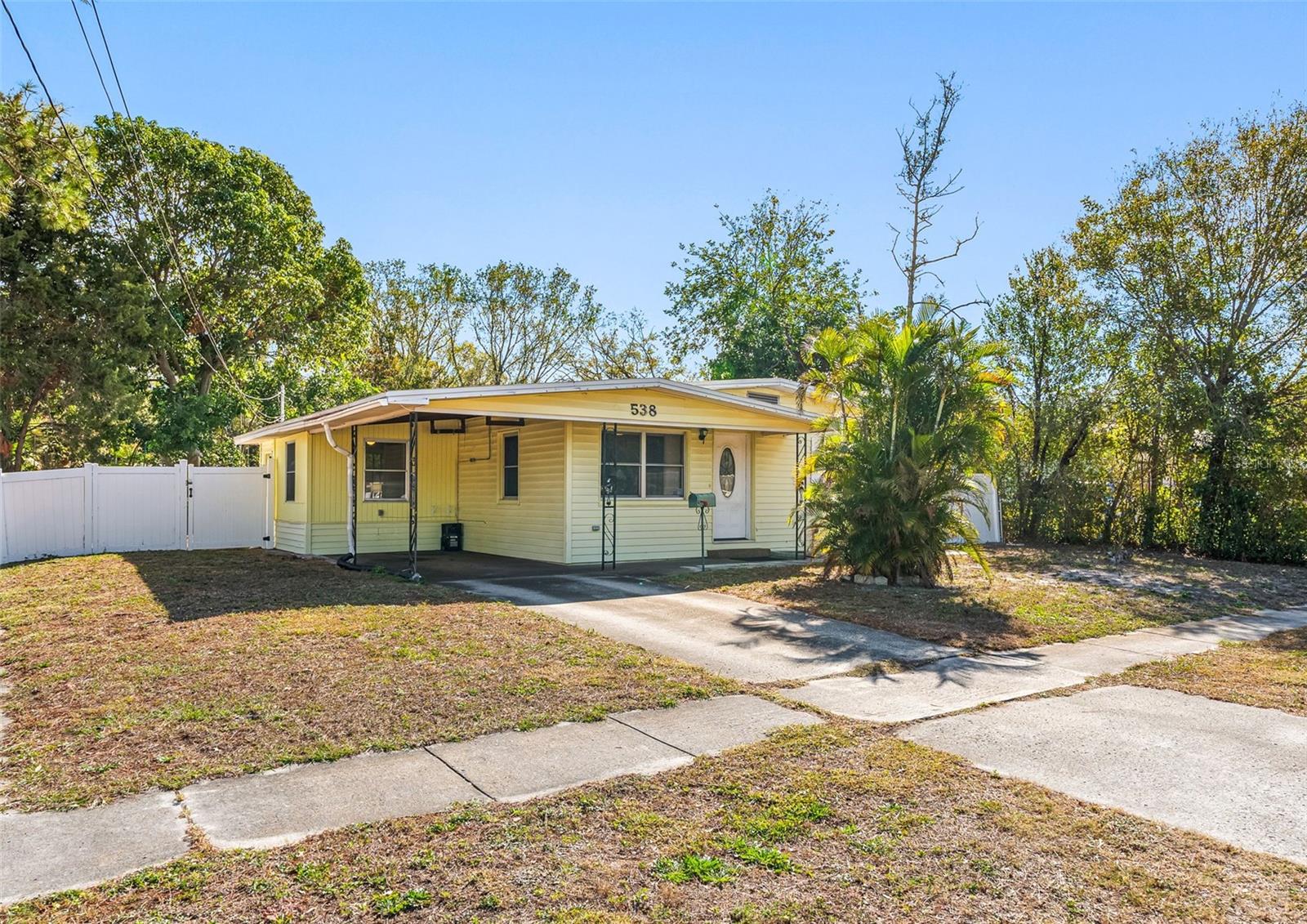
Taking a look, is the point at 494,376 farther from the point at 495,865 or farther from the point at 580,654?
the point at 495,865

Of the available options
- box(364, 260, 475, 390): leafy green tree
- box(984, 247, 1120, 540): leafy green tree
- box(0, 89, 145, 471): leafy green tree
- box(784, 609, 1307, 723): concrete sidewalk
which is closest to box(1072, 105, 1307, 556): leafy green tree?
box(984, 247, 1120, 540): leafy green tree

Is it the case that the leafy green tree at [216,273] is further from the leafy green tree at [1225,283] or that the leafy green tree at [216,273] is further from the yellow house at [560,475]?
the leafy green tree at [1225,283]

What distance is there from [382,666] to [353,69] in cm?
933

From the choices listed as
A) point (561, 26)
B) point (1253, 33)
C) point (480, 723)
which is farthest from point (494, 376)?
point (480, 723)

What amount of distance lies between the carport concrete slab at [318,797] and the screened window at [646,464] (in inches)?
349

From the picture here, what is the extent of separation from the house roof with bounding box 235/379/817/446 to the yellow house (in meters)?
0.04

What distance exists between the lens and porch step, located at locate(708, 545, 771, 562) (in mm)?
14352

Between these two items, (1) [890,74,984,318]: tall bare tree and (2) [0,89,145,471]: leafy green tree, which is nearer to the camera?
(1) [890,74,984,318]: tall bare tree

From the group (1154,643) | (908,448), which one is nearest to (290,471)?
(908,448)

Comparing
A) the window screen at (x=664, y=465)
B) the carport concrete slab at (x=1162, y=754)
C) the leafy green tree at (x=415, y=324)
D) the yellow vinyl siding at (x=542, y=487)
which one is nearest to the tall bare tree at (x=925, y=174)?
the yellow vinyl siding at (x=542, y=487)

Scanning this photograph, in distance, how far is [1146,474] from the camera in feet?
55.6

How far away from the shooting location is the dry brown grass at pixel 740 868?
2.82 meters

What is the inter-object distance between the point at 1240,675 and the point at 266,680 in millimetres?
7285

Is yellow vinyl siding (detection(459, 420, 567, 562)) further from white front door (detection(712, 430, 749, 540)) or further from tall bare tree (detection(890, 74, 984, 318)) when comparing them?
tall bare tree (detection(890, 74, 984, 318))
